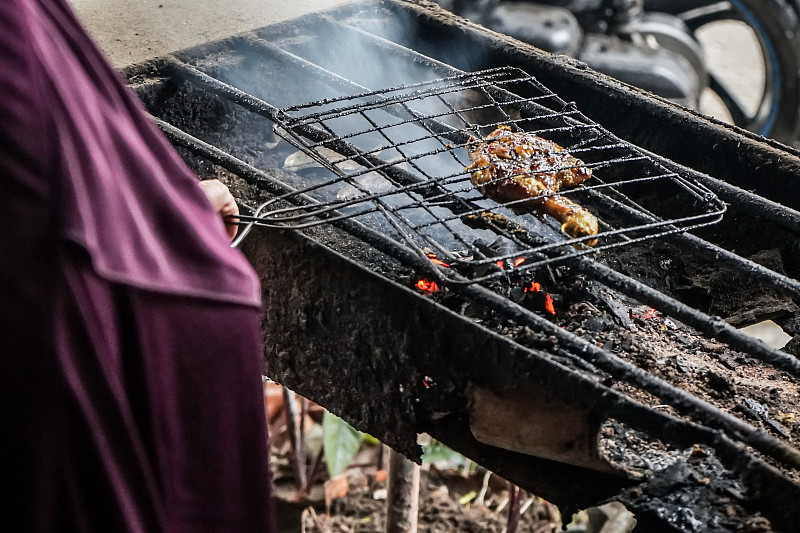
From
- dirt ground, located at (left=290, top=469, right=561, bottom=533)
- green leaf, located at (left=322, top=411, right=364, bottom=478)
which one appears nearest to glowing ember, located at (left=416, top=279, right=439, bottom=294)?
green leaf, located at (left=322, top=411, right=364, bottom=478)

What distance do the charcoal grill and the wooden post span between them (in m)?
0.81

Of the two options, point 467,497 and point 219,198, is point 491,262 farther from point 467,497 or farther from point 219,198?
point 467,497

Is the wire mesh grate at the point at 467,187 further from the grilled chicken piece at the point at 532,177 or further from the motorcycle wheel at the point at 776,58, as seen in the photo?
the motorcycle wheel at the point at 776,58

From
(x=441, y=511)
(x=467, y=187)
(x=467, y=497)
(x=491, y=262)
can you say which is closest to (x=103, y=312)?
(x=491, y=262)

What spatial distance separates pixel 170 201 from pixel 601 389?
109 cm

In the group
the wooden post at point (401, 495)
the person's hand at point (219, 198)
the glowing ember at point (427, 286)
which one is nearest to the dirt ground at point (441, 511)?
the wooden post at point (401, 495)

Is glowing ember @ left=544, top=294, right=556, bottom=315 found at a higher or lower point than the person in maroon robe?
lower

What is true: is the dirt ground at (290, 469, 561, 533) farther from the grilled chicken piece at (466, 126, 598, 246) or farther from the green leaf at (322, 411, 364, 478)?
the grilled chicken piece at (466, 126, 598, 246)

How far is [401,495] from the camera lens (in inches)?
127

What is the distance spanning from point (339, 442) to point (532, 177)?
196 centimetres

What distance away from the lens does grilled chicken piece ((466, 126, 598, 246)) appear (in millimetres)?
2367

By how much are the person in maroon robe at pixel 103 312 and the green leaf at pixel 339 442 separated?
2.20 m

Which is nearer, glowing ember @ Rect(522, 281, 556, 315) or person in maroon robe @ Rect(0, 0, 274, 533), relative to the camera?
person in maroon robe @ Rect(0, 0, 274, 533)

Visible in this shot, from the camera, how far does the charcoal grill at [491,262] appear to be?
1948mm
